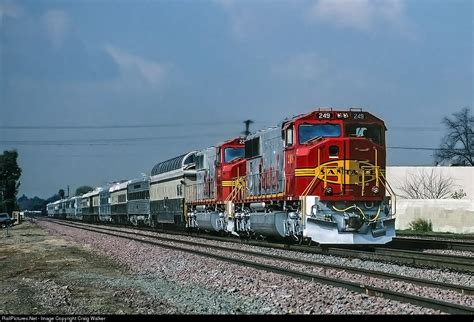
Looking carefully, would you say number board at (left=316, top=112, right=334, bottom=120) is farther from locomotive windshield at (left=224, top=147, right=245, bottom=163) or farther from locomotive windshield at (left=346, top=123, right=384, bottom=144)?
locomotive windshield at (left=224, top=147, right=245, bottom=163)

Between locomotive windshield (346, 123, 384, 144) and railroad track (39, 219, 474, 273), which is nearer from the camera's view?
railroad track (39, 219, 474, 273)

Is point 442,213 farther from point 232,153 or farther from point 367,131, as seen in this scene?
point 367,131

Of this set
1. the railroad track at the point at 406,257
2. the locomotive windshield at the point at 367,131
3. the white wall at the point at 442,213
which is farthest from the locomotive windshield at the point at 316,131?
the white wall at the point at 442,213

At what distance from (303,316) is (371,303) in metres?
1.45

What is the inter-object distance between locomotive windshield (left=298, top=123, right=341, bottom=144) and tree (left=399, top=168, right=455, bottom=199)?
37826 millimetres

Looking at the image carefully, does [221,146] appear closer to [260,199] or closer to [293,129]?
[260,199]

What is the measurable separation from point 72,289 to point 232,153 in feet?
52.5

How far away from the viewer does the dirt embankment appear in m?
10.1

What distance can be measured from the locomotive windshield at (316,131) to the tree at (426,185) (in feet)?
124

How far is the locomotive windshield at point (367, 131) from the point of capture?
1902 centimetres

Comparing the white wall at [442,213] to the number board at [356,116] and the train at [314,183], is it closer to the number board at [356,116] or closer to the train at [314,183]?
the train at [314,183]

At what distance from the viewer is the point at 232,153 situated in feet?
91.9

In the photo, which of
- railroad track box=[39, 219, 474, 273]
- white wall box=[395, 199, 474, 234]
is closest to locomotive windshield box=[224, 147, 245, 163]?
railroad track box=[39, 219, 474, 273]

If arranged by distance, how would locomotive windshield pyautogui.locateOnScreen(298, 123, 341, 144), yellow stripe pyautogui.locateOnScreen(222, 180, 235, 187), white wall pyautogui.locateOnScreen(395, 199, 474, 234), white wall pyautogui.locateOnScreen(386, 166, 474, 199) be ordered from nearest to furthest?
locomotive windshield pyautogui.locateOnScreen(298, 123, 341, 144) → yellow stripe pyautogui.locateOnScreen(222, 180, 235, 187) → white wall pyautogui.locateOnScreen(395, 199, 474, 234) → white wall pyautogui.locateOnScreen(386, 166, 474, 199)
